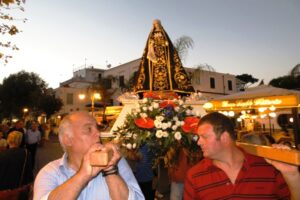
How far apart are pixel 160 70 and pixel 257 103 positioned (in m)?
4.56

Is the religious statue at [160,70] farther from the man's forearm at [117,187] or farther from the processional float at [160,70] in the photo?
the man's forearm at [117,187]

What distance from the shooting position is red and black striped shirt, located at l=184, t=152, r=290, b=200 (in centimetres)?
265

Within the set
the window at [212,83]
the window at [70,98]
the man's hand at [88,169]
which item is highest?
the window at [212,83]

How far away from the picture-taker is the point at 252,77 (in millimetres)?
67562

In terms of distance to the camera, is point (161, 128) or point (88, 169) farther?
point (161, 128)

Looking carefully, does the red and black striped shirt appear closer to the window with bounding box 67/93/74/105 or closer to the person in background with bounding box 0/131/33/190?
the person in background with bounding box 0/131/33/190

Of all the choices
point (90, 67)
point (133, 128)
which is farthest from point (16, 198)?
point (90, 67)

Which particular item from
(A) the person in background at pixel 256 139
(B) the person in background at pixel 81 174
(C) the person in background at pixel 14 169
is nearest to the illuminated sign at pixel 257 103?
(A) the person in background at pixel 256 139

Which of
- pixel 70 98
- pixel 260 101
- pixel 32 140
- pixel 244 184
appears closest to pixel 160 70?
pixel 244 184

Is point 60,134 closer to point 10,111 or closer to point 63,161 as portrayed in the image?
point 63,161

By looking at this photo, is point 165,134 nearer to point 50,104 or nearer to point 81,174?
point 81,174

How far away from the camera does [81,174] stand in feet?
5.99

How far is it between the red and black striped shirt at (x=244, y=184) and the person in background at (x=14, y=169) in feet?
10.7

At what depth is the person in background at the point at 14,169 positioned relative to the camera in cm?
485
